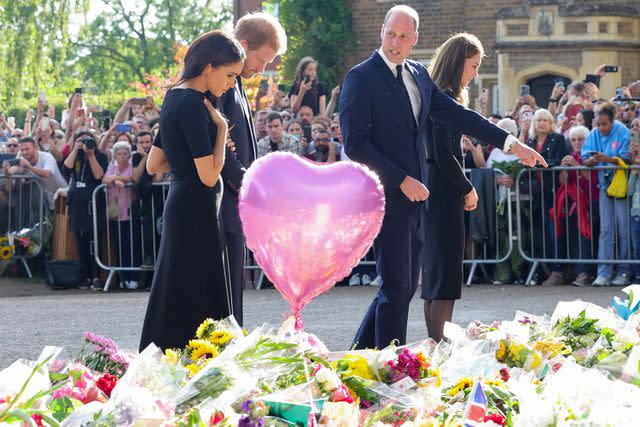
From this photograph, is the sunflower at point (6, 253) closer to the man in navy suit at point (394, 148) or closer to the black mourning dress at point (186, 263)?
the man in navy suit at point (394, 148)

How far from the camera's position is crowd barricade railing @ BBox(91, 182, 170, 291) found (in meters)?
13.7

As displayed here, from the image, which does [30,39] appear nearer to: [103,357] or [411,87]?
[411,87]

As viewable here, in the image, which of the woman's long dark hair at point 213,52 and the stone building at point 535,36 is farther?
the stone building at point 535,36

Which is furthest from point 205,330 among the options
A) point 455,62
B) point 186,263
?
point 455,62

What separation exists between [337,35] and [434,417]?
102ft

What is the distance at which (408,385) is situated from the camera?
3.65m

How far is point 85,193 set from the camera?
45.5 ft

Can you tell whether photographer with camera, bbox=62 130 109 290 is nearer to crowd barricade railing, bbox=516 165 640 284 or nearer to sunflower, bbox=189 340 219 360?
crowd barricade railing, bbox=516 165 640 284

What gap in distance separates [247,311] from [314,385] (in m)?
7.80

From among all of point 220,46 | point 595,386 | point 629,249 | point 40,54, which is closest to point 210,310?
point 220,46

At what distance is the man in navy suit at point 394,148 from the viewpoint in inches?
245

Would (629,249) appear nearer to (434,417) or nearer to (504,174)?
(504,174)

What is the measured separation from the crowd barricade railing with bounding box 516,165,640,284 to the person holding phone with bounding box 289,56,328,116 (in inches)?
143

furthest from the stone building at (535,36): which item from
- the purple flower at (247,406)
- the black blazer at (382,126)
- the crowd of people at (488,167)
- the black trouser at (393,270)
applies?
the purple flower at (247,406)
